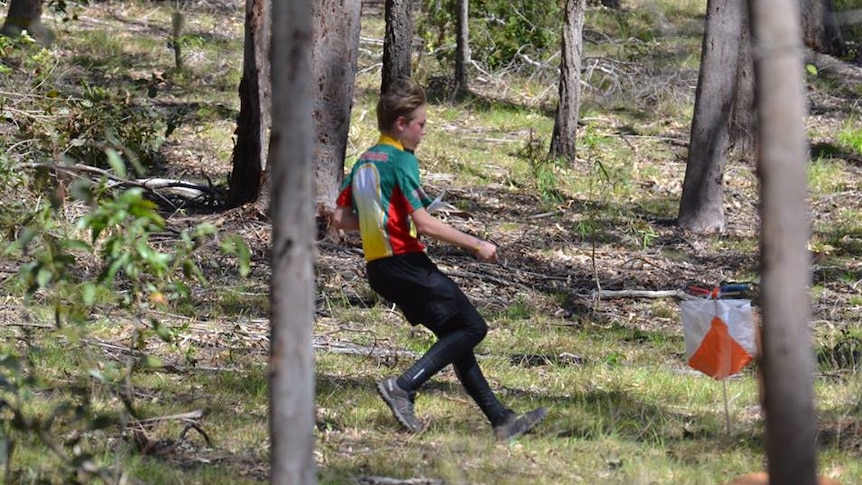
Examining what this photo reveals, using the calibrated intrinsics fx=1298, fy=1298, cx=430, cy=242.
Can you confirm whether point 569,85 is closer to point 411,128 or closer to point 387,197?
point 411,128

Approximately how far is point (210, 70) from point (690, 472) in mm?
14682

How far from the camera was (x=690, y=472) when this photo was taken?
20.4 ft

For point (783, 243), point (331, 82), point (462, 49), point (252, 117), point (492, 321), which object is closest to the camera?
point (783, 243)

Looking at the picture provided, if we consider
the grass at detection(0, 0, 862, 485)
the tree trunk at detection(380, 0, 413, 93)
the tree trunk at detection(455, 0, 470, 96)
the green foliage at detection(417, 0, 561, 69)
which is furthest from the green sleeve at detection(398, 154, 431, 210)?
the green foliage at detection(417, 0, 561, 69)

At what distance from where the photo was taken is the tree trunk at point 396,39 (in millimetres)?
14586

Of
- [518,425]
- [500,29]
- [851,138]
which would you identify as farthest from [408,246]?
[500,29]

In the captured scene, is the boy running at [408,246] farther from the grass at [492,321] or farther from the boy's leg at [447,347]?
the grass at [492,321]

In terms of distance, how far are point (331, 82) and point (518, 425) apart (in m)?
6.15

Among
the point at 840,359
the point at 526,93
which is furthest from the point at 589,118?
the point at 840,359

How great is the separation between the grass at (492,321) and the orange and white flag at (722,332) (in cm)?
47

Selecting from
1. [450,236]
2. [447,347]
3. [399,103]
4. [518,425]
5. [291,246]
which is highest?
[399,103]

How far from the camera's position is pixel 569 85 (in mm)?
16406

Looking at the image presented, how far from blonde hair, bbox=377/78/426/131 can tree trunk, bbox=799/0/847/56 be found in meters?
19.0

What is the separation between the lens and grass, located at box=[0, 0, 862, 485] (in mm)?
6332
